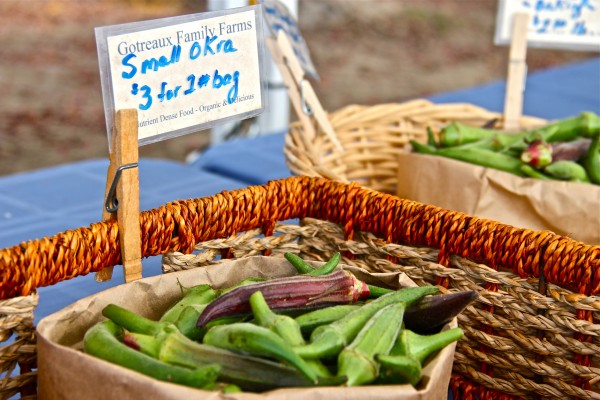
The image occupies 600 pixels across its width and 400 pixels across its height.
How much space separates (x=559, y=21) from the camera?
1976mm

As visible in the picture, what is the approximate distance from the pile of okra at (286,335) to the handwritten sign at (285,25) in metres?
0.70

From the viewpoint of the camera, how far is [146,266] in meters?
1.47

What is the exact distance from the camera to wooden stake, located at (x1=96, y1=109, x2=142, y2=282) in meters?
1.01

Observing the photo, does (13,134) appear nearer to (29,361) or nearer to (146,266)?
(146,266)

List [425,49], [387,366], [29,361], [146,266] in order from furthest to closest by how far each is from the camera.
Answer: [425,49], [146,266], [29,361], [387,366]

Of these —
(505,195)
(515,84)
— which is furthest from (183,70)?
(515,84)

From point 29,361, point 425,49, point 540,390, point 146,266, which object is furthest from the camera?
point 425,49

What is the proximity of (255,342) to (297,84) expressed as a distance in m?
0.82

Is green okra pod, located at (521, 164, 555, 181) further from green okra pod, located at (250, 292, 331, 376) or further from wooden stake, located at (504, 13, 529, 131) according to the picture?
green okra pod, located at (250, 292, 331, 376)

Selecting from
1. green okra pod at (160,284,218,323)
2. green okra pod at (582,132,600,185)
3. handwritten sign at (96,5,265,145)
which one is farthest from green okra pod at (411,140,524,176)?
green okra pod at (160,284,218,323)

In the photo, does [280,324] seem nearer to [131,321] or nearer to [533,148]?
[131,321]

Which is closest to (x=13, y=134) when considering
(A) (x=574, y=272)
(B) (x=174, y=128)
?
(B) (x=174, y=128)

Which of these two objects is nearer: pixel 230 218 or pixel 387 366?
pixel 387 366

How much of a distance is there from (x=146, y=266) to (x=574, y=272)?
2.60 feet
